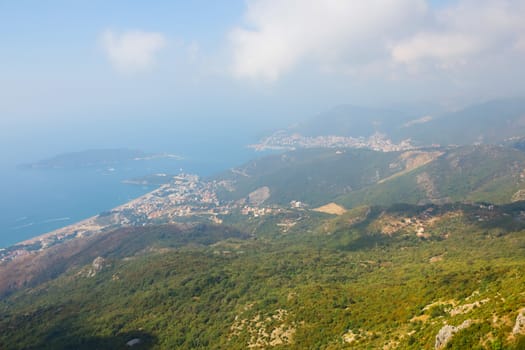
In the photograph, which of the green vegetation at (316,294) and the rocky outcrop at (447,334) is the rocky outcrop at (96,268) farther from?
the rocky outcrop at (447,334)

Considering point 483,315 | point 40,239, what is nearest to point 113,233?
point 40,239

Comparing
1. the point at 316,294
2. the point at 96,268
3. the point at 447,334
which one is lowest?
the point at 316,294

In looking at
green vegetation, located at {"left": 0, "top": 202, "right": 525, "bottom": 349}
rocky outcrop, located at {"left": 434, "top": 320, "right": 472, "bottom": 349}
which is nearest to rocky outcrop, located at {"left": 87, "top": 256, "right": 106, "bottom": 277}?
green vegetation, located at {"left": 0, "top": 202, "right": 525, "bottom": 349}

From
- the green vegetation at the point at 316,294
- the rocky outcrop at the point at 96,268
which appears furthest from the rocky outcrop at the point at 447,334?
the rocky outcrop at the point at 96,268

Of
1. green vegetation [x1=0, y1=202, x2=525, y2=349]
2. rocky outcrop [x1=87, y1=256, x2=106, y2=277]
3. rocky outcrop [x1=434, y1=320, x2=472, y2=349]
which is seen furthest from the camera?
rocky outcrop [x1=87, y1=256, x2=106, y2=277]

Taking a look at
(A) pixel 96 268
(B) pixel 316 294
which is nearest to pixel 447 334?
(B) pixel 316 294

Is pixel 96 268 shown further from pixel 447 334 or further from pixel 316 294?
pixel 447 334

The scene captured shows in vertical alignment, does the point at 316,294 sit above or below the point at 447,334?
below

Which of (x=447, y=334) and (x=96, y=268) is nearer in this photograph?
(x=447, y=334)

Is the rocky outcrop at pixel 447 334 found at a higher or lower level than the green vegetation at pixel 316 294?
higher

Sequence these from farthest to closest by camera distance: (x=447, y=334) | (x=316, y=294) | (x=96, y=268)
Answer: (x=96, y=268) < (x=316, y=294) < (x=447, y=334)

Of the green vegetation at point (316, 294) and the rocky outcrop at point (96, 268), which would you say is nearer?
the green vegetation at point (316, 294)

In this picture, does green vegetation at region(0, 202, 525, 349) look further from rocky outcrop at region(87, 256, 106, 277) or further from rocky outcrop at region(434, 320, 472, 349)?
rocky outcrop at region(87, 256, 106, 277)
